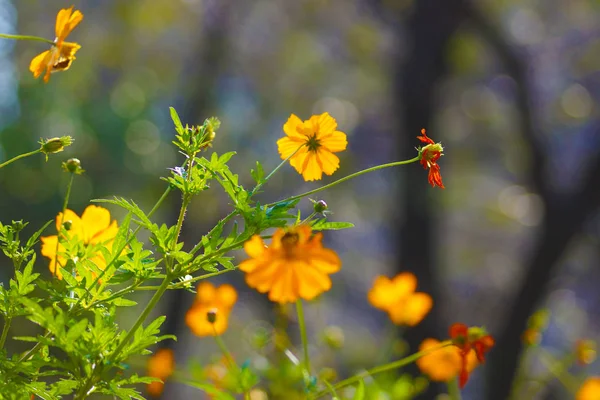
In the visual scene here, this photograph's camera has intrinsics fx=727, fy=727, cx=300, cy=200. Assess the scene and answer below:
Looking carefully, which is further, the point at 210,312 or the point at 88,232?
the point at 210,312

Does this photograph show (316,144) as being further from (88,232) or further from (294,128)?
(88,232)

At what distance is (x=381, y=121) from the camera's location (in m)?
7.86

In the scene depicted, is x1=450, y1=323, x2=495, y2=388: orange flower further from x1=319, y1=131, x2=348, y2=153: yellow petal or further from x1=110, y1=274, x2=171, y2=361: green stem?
x1=110, y1=274, x2=171, y2=361: green stem

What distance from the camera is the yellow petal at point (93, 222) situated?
674 millimetres

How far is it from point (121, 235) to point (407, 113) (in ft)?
11.5

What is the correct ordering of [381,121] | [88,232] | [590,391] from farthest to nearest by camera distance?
[381,121], [590,391], [88,232]

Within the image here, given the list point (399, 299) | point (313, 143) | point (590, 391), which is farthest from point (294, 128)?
point (590, 391)

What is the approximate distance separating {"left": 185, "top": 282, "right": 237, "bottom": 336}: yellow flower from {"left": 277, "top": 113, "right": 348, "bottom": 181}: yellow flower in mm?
271

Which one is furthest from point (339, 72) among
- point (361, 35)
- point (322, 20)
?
point (361, 35)

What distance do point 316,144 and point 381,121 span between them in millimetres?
7264

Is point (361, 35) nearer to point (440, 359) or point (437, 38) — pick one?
point (437, 38)

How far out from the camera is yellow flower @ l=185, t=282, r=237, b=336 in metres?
0.94

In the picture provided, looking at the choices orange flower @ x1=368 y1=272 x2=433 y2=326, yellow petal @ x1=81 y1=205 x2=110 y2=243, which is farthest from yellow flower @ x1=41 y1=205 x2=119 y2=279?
orange flower @ x1=368 y1=272 x2=433 y2=326

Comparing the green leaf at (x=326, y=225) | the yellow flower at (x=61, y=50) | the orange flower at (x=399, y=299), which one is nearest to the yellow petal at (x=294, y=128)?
the green leaf at (x=326, y=225)
